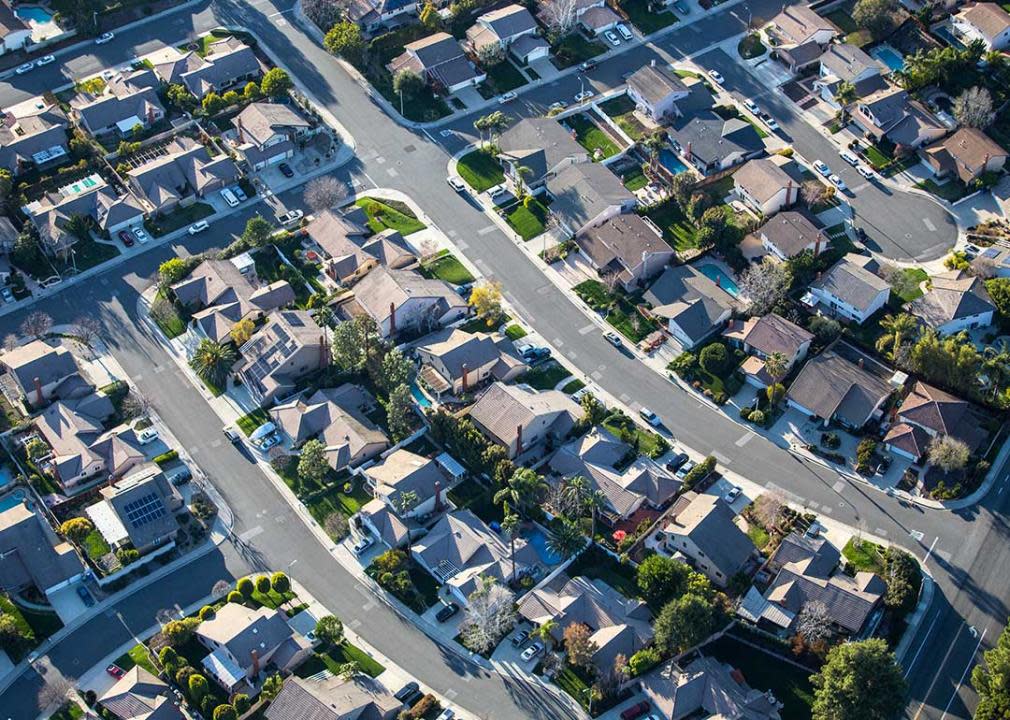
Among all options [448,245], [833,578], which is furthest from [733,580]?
[448,245]

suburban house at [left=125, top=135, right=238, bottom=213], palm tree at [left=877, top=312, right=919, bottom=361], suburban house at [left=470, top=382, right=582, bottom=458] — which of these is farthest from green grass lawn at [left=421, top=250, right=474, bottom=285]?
palm tree at [left=877, top=312, right=919, bottom=361]

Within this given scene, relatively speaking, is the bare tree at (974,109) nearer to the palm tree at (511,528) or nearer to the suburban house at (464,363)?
the suburban house at (464,363)

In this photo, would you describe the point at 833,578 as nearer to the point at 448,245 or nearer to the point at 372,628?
the point at 372,628

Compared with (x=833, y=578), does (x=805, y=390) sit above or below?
above

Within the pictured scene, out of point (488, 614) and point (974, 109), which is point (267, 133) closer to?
point (488, 614)

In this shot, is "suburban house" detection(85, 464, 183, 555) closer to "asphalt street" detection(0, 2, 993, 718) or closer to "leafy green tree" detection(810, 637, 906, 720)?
"asphalt street" detection(0, 2, 993, 718)

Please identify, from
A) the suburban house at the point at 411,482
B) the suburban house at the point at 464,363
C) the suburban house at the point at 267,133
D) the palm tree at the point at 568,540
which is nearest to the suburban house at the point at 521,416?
the suburban house at the point at 464,363
